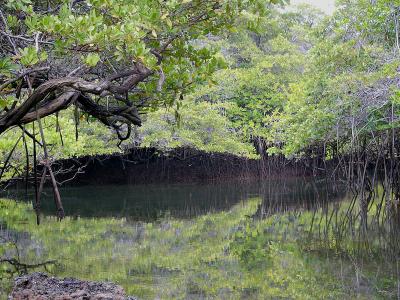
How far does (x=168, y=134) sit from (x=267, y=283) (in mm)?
12214

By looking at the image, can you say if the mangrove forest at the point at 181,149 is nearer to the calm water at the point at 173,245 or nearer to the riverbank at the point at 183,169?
the calm water at the point at 173,245

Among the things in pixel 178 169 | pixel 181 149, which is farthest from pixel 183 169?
pixel 181 149

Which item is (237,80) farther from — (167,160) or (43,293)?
(43,293)

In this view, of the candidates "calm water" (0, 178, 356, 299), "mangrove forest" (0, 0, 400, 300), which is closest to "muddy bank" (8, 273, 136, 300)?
"mangrove forest" (0, 0, 400, 300)

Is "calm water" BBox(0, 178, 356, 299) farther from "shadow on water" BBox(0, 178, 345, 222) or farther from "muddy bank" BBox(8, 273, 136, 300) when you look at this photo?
"muddy bank" BBox(8, 273, 136, 300)

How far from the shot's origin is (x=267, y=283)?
587 cm

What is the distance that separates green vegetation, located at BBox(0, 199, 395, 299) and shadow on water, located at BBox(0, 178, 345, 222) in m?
1.72

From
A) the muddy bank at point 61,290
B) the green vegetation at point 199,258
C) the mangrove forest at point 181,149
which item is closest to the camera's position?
the mangrove forest at point 181,149

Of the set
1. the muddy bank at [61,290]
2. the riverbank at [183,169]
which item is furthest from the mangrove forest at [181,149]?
the riverbank at [183,169]

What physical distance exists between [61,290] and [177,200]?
11.3 m

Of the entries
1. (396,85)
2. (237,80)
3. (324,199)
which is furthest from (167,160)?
(396,85)

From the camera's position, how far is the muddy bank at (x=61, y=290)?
4008mm

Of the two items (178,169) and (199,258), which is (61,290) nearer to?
(199,258)

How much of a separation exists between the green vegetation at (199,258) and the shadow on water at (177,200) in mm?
1725
